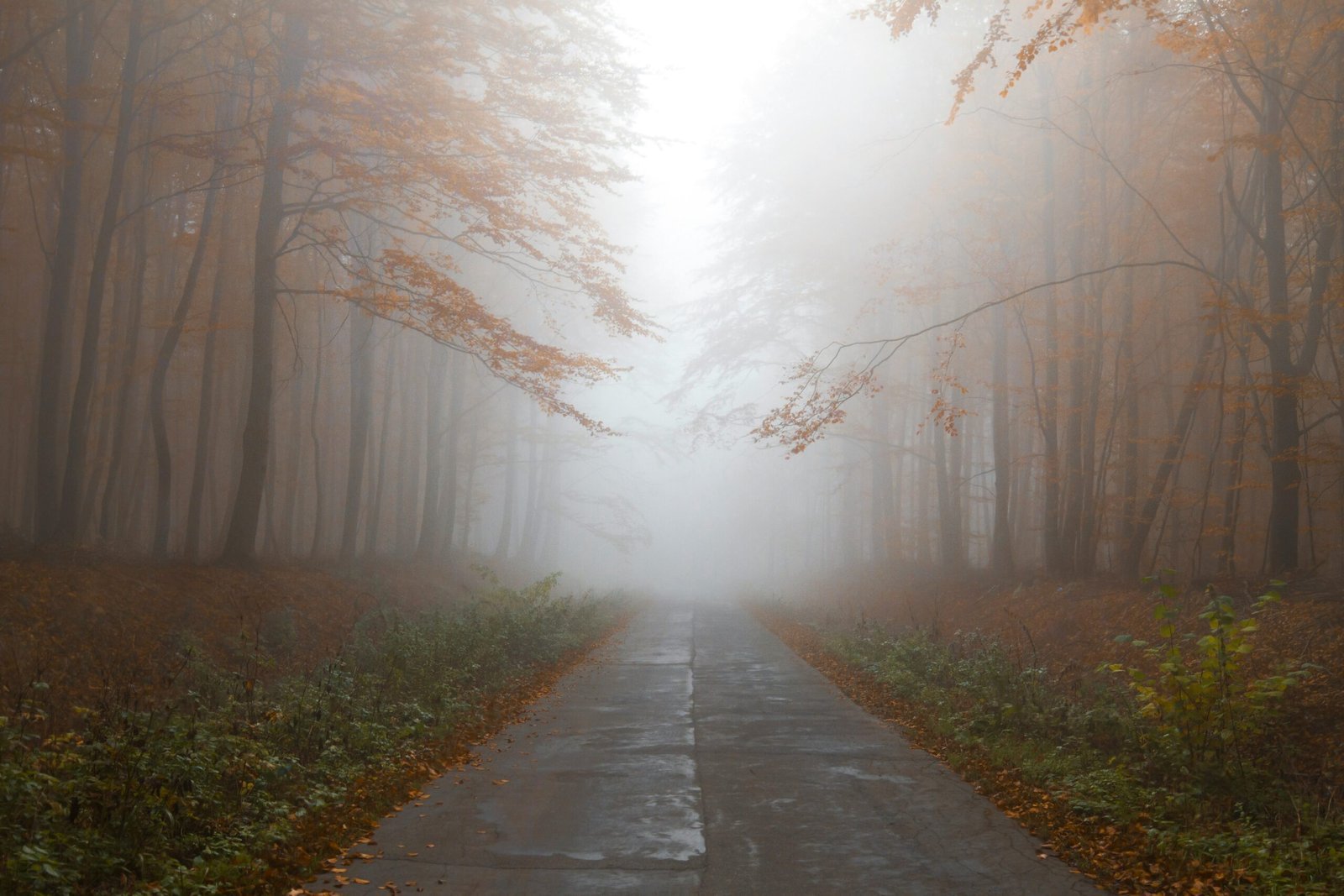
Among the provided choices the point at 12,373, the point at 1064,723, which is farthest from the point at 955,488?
the point at 12,373

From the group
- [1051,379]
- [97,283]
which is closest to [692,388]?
[1051,379]

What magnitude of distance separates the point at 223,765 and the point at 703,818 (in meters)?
3.22

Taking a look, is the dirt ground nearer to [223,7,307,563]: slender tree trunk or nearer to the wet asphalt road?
the wet asphalt road

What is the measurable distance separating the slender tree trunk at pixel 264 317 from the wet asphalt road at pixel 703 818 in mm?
6761

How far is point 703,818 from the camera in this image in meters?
6.64

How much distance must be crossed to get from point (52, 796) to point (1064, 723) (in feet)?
26.2

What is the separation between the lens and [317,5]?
1399 centimetres

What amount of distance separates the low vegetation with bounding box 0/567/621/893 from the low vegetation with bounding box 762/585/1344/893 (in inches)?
185

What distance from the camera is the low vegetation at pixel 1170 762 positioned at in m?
5.58

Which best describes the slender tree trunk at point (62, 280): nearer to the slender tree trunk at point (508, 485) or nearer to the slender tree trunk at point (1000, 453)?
the slender tree trunk at point (1000, 453)

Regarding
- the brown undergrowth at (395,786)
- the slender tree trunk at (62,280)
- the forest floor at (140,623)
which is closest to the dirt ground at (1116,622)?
the brown undergrowth at (395,786)

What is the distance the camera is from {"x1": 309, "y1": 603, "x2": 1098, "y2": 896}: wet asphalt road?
5387 mm

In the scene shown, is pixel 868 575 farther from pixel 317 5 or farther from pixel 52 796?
pixel 52 796

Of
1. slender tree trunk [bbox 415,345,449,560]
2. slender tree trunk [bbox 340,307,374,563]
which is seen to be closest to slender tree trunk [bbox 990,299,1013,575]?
slender tree trunk [bbox 340,307,374,563]
